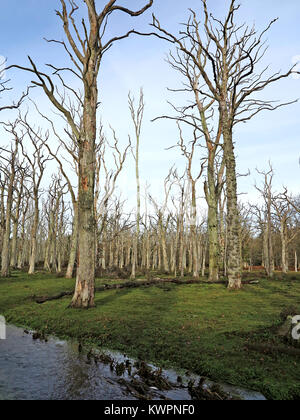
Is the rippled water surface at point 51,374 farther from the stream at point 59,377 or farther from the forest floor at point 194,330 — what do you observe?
the forest floor at point 194,330

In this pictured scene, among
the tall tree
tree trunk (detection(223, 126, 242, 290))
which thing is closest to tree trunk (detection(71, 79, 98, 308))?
the tall tree

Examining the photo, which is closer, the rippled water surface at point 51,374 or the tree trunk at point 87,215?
the rippled water surface at point 51,374

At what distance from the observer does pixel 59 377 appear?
443 cm

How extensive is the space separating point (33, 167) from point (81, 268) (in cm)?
2106

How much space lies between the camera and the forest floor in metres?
4.57

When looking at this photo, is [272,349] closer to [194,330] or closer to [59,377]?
[194,330]

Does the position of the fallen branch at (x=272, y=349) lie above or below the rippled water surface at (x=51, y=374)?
above

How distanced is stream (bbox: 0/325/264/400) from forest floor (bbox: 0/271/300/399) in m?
0.48

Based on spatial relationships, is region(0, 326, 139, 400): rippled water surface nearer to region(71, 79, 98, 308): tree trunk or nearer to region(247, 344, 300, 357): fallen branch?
region(247, 344, 300, 357): fallen branch

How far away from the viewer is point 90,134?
1031 centimetres

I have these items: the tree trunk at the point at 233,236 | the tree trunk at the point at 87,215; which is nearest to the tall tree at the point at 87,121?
the tree trunk at the point at 87,215

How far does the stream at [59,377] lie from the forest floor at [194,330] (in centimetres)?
48

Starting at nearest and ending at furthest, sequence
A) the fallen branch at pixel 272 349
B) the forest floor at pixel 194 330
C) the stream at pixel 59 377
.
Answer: the stream at pixel 59 377 < the forest floor at pixel 194 330 < the fallen branch at pixel 272 349

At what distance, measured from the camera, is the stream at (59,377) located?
12.5 ft
